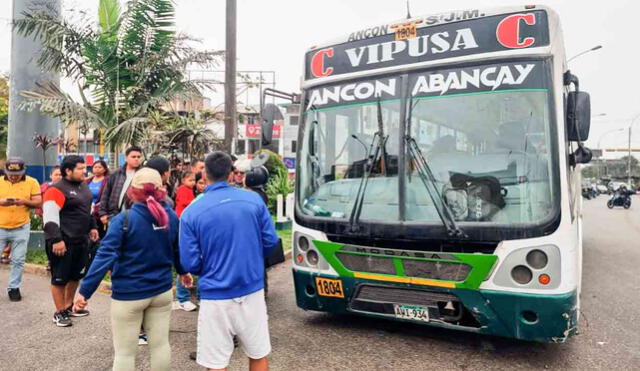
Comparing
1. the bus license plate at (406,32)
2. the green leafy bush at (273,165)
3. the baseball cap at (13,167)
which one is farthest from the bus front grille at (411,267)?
the green leafy bush at (273,165)

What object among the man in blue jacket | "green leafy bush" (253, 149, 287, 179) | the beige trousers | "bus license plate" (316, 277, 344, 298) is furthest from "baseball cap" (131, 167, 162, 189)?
"green leafy bush" (253, 149, 287, 179)

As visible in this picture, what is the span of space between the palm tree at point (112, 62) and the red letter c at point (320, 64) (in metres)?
4.31

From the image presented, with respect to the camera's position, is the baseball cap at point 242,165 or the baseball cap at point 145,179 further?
the baseball cap at point 242,165

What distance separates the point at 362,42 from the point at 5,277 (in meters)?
6.22

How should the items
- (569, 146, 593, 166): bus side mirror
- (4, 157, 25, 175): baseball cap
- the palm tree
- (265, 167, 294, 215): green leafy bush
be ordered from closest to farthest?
1. (569, 146, 593, 166): bus side mirror
2. (4, 157, 25, 175): baseball cap
3. the palm tree
4. (265, 167, 294, 215): green leafy bush

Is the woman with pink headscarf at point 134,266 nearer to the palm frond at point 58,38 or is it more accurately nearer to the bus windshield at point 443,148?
the bus windshield at point 443,148

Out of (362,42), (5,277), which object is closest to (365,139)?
(362,42)

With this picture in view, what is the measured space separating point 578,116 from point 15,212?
607cm

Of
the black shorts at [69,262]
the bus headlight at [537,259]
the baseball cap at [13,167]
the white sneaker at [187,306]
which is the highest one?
the baseball cap at [13,167]

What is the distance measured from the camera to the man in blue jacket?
112 inches

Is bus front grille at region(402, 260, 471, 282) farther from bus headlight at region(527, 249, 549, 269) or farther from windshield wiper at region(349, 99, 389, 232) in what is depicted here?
windshield wiper at region(349, 99, 389, 232)

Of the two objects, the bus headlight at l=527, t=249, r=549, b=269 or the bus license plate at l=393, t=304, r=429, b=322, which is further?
the bus license plate at l=393, t=304, r=429, b=322

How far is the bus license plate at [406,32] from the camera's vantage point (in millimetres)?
4352

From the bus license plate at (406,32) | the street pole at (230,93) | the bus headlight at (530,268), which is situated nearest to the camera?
the bus headlight at (530,268)
